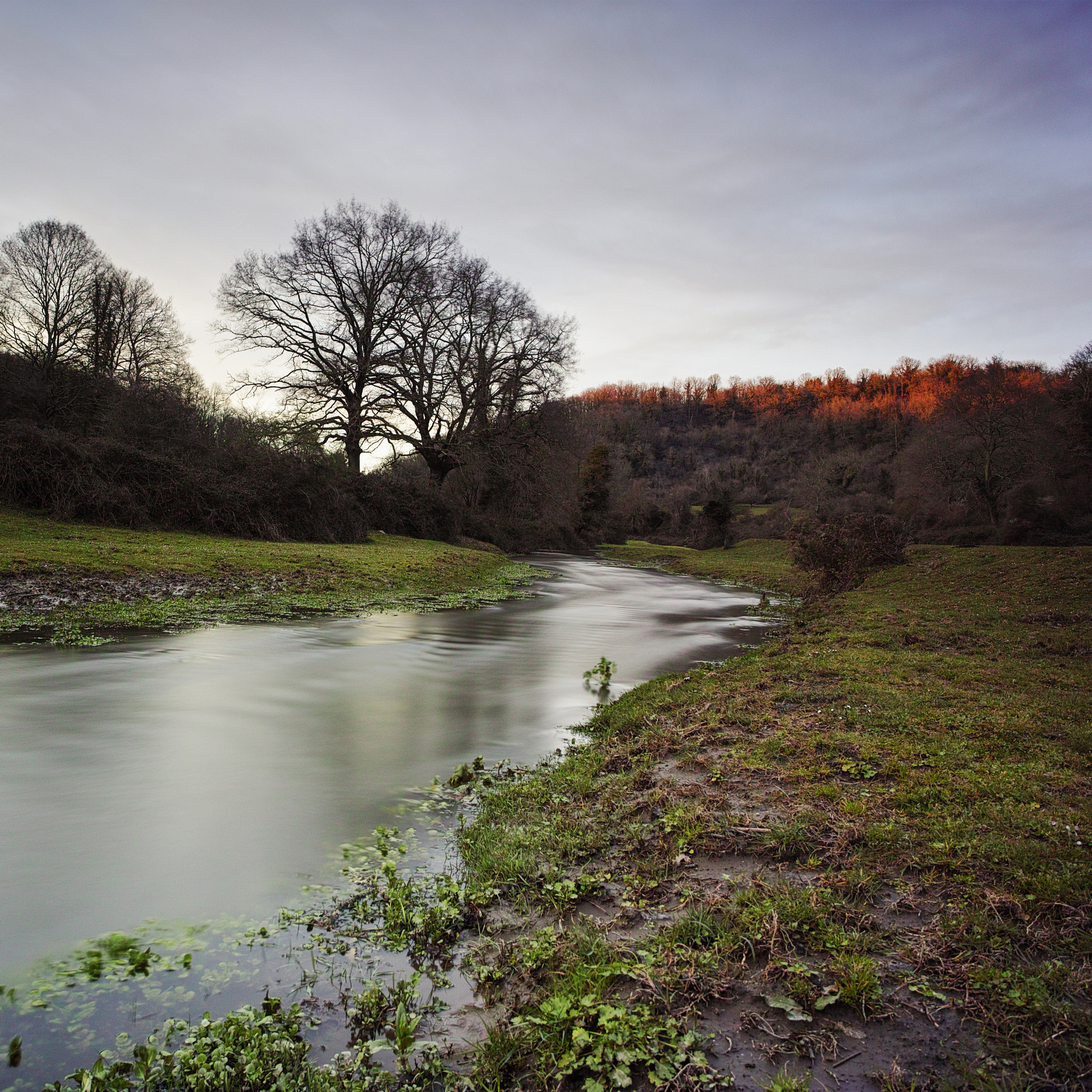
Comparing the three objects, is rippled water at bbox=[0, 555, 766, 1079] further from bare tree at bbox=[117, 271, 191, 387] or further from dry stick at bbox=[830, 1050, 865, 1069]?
bare tree at bbox=[117, 271, 191, 387]

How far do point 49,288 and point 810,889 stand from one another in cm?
4892

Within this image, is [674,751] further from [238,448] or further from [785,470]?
[785,470]

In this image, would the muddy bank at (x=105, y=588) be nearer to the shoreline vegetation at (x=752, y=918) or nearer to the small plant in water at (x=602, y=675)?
the small plant in water at (x=602, y=675)

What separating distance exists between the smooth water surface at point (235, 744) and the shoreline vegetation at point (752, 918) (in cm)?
86

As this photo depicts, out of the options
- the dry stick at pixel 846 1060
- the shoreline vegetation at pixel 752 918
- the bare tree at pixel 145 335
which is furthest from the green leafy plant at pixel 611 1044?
the bare tree at pixel 145 335

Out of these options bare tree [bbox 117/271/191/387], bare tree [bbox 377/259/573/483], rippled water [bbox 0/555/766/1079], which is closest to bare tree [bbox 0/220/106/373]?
bare tree [bbox 117/271/191/387]

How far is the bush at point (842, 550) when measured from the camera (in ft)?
68.7

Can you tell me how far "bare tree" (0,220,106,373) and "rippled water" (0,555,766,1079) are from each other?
36435 mm

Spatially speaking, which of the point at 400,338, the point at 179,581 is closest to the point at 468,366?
the point at 400,338

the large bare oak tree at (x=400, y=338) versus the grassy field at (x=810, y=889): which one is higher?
the large bare oak tree at (x=400, y=338)

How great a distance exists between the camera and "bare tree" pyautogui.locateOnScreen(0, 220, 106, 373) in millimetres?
38125

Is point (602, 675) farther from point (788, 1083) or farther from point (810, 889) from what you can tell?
point (788, 1083)

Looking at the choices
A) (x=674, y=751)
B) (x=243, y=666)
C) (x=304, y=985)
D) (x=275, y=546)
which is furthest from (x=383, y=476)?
(x=304, y=985)

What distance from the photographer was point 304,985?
3.18m
